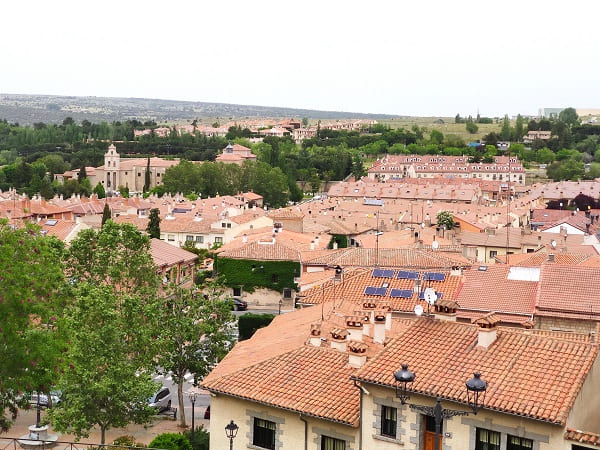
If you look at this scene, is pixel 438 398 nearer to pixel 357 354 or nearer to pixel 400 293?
pixel 357 354

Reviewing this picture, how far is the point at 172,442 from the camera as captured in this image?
24.2m

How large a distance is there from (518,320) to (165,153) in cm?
16704

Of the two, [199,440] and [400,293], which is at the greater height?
[400,293]

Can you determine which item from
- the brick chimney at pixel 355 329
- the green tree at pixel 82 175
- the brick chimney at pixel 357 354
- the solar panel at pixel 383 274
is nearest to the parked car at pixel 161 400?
the solar panel at pixel 383 274

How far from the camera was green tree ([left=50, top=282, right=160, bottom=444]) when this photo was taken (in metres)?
24.8

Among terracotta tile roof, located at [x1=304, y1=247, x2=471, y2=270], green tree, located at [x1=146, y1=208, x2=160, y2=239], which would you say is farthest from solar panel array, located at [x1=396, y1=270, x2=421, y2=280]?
green tree, located at [x1=146, y1=208, x2=160, y2=239]

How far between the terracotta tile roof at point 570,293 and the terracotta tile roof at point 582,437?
11.3m

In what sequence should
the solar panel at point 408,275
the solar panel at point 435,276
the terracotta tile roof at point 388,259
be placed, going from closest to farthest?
the solar panel at point 435,276, the solar panel at point 408,275, the terracotta tile roof at point 388,259

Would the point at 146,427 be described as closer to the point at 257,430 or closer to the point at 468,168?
the point at 257,430

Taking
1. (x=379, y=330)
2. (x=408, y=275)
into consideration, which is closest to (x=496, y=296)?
(x=408, y=275)

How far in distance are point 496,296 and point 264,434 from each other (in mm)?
12816

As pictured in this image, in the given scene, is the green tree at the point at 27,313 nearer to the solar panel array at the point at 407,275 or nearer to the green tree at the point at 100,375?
the green tree at the point at 100,375

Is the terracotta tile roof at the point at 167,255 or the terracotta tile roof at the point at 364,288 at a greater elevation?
the terracotta tile roof at the point at 364,288

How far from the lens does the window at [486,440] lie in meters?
15.8
